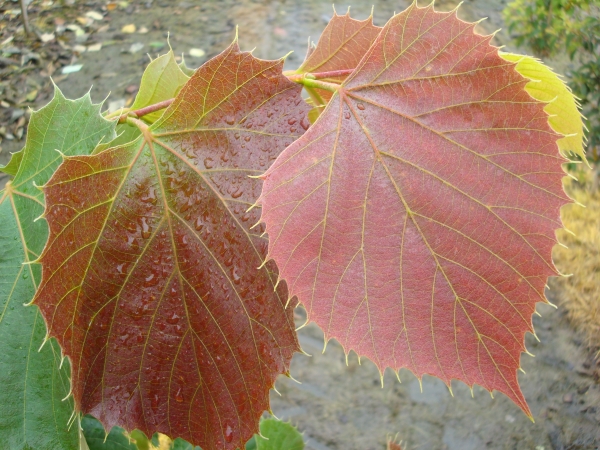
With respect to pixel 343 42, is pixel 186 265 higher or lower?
lower

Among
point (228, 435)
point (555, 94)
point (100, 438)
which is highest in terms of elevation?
point (555, 94)

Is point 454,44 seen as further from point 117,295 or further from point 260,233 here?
point 117,295

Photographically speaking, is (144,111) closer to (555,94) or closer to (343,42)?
(343,42)

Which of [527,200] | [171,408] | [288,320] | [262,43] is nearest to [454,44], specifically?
[527,200]

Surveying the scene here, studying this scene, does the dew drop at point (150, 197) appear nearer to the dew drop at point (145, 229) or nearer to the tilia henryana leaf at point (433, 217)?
the dew drop at point (145, 229)

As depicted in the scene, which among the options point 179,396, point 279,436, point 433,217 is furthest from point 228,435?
point 279,436

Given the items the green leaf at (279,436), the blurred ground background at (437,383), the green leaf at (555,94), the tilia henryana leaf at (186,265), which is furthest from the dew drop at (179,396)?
the blurred ground background at (437,383)

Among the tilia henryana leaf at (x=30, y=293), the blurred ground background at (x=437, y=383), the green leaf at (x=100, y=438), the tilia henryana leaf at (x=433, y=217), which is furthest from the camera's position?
the blurred ground background at (x=437, y=383)
